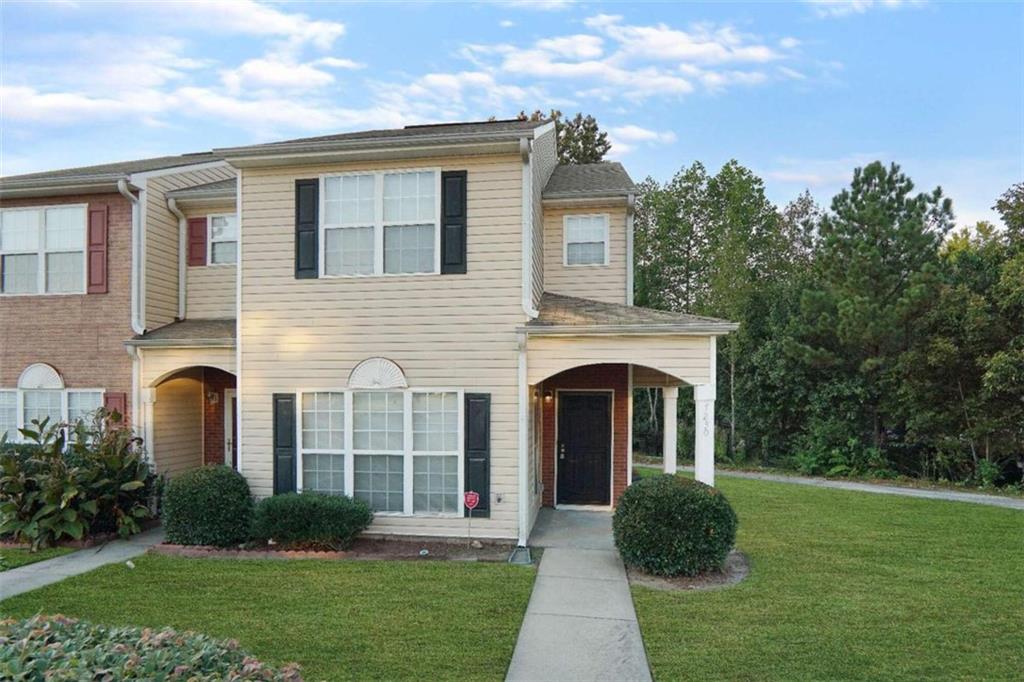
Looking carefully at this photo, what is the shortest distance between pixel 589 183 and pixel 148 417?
9.00 meters

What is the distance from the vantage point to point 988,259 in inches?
615

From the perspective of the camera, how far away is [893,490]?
14516 mm

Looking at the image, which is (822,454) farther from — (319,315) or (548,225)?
(319,315)

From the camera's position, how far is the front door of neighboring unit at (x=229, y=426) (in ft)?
38.9

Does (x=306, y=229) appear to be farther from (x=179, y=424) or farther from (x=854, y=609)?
(x=854, y=609)

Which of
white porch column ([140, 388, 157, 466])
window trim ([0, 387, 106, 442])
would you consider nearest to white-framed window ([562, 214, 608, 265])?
white porch column ([140, 388, 157, 466])

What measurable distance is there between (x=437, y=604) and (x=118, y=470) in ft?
20.2

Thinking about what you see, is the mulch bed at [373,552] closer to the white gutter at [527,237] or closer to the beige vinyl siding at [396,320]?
the beige vinyl siding at [396,320]

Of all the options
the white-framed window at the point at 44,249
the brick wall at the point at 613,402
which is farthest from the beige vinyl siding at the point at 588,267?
the white-framed window at the point at 44,249

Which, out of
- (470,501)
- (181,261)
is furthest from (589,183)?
(181,261)

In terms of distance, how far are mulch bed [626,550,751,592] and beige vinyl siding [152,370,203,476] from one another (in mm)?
8337

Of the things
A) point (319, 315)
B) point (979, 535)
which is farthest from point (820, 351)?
point (319, 315)

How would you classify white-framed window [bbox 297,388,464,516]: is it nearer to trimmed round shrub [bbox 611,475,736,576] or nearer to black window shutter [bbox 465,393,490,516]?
black window shutter [bbox 465,393,490,516]

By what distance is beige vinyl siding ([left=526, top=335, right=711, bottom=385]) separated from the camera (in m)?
8.36
